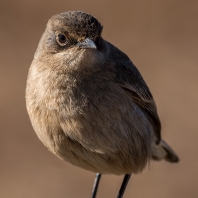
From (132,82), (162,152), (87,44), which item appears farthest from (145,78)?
(87,44)

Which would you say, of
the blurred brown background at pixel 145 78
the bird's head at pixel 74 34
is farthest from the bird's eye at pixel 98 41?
the blurred brown background at pixel 145 78

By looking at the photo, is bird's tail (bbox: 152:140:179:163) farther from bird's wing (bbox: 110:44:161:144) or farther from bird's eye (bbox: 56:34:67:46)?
bird's eye (bbox: 56:34:67:46)

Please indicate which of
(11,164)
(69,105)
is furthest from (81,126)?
(11,164)

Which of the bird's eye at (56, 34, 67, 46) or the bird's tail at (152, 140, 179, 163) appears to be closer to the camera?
the bird's eye at (56, 34, 67, 46)

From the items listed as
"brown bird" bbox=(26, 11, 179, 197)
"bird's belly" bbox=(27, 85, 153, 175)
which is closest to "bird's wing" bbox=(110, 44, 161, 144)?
"brown bird" bbox=(26, 11, 179, 197)

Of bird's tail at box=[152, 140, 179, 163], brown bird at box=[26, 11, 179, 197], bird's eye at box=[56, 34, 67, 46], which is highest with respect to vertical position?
bird's eye at box=[56, 34, 67, 46]

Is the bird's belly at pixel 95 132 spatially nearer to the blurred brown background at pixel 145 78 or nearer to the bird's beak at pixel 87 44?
the bird's beak at pixel 87 44
